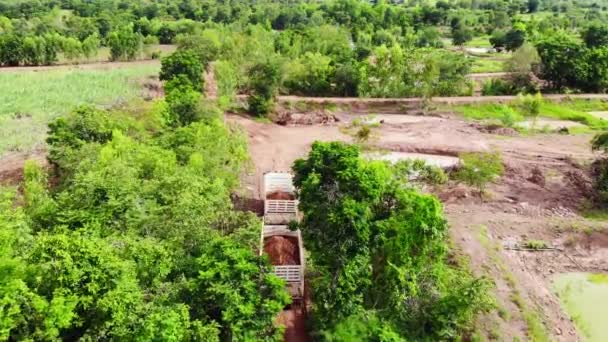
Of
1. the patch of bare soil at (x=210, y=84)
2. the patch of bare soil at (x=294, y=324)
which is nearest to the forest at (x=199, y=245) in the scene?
the patch of bare soil at (x=294, y=324)

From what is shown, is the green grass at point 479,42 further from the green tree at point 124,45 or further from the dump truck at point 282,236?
the dump truck at point 282,236

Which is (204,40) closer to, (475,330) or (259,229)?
(259,229)

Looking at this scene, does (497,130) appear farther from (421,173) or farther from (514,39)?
(514,39)

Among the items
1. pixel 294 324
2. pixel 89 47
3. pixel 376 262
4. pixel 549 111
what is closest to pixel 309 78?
pixel 549 111

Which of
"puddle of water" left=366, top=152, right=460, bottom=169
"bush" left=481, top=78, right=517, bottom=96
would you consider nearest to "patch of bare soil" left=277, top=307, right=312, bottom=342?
"puddle of water" left=366, top=152, right=460, bottom=169

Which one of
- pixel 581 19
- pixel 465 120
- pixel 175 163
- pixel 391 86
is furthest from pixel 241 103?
pixel 581 19
